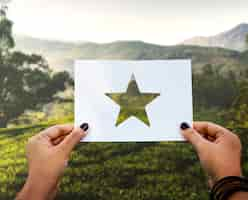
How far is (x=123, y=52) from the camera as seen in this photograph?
83 cm

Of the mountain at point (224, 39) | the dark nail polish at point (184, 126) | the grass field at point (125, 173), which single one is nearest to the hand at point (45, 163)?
the grass field at point (125, 173)

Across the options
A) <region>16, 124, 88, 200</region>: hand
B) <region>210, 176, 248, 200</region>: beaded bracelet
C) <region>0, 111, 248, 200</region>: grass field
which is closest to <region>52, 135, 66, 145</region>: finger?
<region>16, 124, 88, 200</region>: hand

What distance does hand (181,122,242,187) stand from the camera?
0.56 metres

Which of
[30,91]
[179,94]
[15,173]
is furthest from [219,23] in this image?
[15,173]

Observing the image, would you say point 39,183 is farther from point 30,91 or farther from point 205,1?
point 205,1

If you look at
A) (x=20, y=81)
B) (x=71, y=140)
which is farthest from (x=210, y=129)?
(x=20, y=81)

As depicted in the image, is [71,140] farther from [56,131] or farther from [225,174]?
[225,174]

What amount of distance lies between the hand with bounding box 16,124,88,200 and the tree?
199mm

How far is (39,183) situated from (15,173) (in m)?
0.20

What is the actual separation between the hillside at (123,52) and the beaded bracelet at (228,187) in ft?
1.25

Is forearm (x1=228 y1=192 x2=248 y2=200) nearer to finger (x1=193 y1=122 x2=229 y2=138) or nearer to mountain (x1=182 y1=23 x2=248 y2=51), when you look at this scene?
finger (x1=193 y1=122 x2=229 y2=138)

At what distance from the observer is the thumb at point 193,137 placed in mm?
611

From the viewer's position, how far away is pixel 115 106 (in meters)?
0.72

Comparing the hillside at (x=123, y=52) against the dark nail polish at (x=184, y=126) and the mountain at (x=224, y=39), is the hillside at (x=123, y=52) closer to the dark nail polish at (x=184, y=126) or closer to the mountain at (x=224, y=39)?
the mountain at (x=224, y=39)
